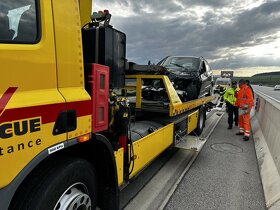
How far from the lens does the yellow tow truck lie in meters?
1.70

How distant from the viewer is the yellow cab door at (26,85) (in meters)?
1.64

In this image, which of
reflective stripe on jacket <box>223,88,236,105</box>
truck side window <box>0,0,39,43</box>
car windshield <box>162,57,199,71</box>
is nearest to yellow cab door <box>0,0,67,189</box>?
truck side window <box>0,0,39,43</box>

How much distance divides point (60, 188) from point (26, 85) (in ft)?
2.97

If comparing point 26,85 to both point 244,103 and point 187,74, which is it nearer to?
point 187,74

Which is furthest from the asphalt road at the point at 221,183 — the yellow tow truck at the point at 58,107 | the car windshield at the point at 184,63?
the car windshield at the point at 184,63

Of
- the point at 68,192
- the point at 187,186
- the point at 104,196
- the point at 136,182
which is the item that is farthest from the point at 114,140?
the point at 187,186

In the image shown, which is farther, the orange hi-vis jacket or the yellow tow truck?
the orange hi-vis jacket

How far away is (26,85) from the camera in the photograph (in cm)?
179

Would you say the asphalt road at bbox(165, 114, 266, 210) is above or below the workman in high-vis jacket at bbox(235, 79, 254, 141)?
below

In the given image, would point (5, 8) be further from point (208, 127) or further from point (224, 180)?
point (208, 127)

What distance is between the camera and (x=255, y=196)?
13.7 ft

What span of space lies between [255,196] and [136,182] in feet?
6.44

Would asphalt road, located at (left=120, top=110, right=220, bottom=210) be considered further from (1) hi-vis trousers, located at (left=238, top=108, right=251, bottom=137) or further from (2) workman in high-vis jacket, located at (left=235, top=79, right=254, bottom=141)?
(2) workman in high-vis jacket, located at (left=235, top=79, right=254, bottom=141)

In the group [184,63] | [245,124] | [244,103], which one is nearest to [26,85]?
[184,63]
